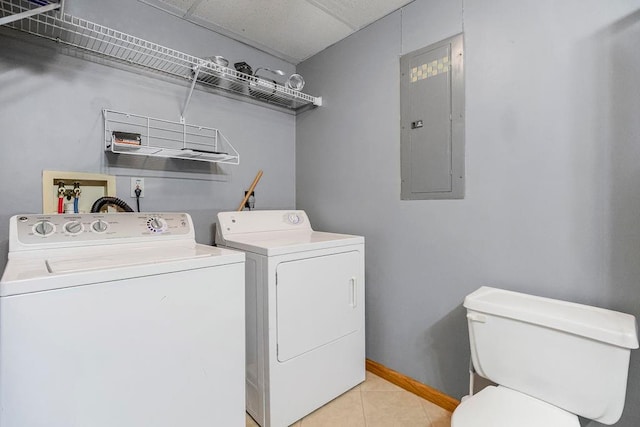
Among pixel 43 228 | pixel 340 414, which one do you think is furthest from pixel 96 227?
pixel 340 414

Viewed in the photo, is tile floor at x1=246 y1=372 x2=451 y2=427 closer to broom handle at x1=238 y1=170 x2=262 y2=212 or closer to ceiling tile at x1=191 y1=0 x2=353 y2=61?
broom handle at x1=238 y1=170 x2=262 y2=212

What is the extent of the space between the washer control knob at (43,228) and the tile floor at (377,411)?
4.38ft

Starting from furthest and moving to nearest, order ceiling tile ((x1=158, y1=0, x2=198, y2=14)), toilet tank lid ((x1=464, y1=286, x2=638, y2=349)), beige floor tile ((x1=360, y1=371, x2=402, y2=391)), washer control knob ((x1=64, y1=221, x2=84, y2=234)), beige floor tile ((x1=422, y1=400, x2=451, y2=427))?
beige floor tile ((x1=360, y1=371, x2=402, y2=391))
ceiling tile ((x1=158, y1=0, x2=198, y2=14))
beige floor tile ((x1=422, y1=400, x2=451, y2=427))
washer control knob ((x1=64, y1=221, x2=84, y2=234))
toilet tank lid ((x1=464, y1=286, x2=638, y2=349))

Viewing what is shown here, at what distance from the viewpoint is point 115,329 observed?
3.27ft

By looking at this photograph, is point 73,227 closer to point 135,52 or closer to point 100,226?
point 100,226

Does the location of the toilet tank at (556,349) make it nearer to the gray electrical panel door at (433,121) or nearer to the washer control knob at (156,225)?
the gray electrical panel door at (433,121)

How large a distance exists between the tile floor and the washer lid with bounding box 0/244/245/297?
1.02 metres

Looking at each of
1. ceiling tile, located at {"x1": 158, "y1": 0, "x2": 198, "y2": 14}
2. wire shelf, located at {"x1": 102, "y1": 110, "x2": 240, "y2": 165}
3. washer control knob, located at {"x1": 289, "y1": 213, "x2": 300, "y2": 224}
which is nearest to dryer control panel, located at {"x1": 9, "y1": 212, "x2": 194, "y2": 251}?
wire shelf, located at {"x1": 102, "y1": 110, "x2": 240, "y2": 165}

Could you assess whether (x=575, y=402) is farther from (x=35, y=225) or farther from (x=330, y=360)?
(x=35, y=225)

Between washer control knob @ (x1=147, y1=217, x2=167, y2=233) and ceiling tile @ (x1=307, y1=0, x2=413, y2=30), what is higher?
ceiling tile @ (x1=307, y1=0, x2=413, y2=30)

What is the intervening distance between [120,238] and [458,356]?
5.95 ft

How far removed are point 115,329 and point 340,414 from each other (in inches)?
50.2

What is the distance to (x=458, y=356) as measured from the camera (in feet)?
5.37

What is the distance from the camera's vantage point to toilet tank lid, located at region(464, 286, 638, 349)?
101cm
